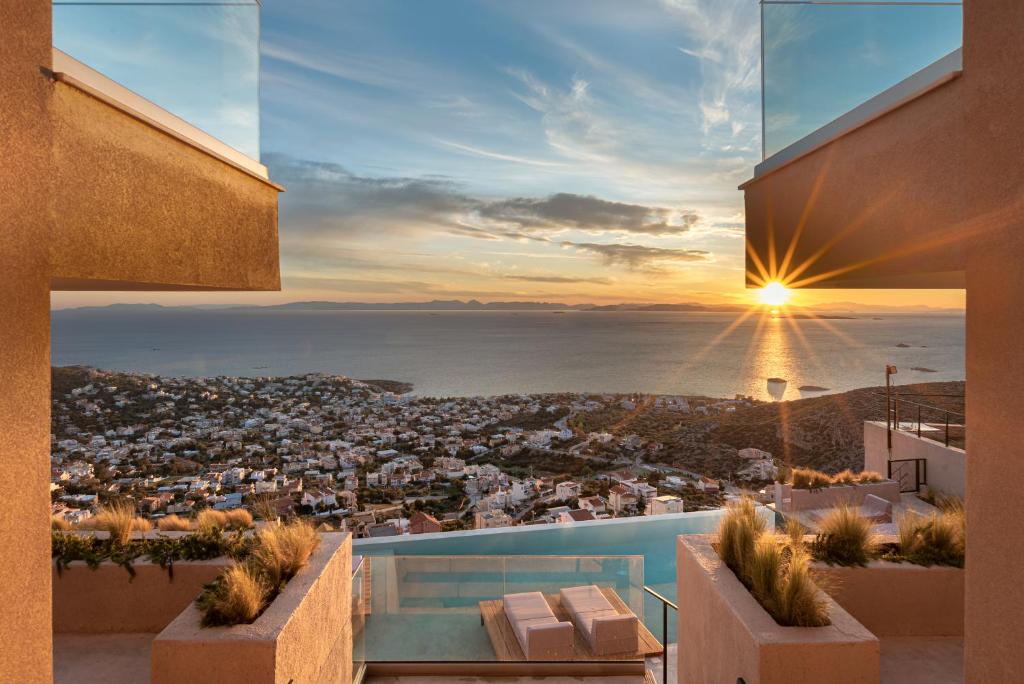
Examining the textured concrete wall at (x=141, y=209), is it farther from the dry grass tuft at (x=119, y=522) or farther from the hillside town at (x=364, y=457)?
the hillside town at (x=364, y=457)

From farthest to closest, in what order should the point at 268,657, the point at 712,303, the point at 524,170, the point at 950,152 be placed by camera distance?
the point at 712,303 < the point at 524,170 < the point at 268,657 < the point at 950,152

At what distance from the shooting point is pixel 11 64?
179 centimetres

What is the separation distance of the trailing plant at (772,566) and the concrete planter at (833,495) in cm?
480

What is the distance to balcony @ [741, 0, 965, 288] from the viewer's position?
249 centimetres

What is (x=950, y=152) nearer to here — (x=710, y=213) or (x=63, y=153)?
(x=63, y=153)

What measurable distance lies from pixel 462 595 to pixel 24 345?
4493 mm

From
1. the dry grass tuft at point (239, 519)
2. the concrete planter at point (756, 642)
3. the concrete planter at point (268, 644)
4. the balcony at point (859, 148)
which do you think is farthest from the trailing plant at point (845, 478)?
the dry grass tuft at point (239, 519)

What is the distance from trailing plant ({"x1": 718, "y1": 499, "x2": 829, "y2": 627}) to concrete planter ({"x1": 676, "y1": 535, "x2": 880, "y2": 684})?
0.20 ft

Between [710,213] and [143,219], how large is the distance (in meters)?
28.4

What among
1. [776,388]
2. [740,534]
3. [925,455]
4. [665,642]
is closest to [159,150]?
[740,534]

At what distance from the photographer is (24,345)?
1794mm

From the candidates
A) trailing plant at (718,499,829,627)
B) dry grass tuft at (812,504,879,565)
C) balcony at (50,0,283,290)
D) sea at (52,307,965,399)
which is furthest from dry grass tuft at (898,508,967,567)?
sea at (52,307,965,399)

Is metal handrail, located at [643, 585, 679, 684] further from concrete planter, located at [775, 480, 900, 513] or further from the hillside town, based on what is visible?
the hillside town

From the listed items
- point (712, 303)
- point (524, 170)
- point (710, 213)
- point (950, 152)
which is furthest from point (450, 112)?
point (950, 152)
